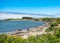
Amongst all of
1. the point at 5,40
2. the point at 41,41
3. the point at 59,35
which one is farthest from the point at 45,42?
the point at 59,35

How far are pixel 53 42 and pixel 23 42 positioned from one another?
366 cm

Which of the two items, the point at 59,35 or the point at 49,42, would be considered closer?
the point at 49,42

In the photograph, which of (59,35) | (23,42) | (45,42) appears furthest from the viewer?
(59,35)

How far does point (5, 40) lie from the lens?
65.5ft

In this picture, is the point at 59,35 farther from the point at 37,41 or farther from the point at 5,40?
the point at 5,40

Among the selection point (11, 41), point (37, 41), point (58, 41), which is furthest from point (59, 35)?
point (11, 41)

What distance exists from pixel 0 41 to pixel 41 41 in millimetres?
3456

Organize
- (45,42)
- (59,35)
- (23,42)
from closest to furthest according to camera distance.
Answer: (23,42) → (45,42) → (59,35)

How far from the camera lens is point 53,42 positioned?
2223cm

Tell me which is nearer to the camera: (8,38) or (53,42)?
(8,38)

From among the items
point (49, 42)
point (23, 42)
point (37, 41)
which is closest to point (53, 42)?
point (49, 42)

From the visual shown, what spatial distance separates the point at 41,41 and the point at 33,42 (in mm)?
1282

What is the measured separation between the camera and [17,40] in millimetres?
20094

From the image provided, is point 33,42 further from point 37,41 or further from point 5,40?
point 5,40
